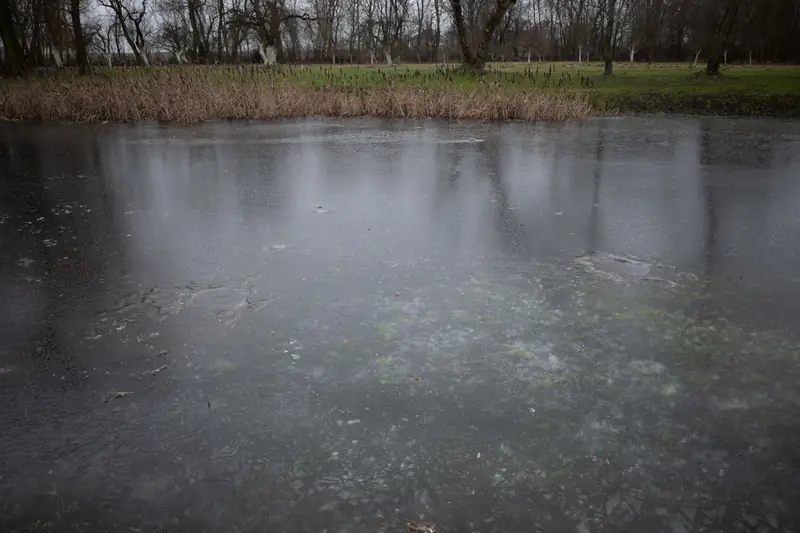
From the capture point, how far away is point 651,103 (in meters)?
18.6

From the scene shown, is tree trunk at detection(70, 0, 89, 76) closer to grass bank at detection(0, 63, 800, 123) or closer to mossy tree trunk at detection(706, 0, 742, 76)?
grass bank at detection(0, 63, 800, 123)

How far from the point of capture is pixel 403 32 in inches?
2371

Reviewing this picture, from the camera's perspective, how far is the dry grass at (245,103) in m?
15.1

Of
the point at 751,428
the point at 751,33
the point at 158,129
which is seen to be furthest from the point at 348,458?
the point at 751,33

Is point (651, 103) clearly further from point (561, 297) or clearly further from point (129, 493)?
point (129, 493)

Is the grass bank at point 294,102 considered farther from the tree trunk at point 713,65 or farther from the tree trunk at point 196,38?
the tree trunk at point 196,38

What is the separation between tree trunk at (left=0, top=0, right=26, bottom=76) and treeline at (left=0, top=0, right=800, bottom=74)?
0.05 meters

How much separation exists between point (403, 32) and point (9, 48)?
133 ft

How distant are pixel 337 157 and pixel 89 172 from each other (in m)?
3.56


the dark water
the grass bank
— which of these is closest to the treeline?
the grass bank

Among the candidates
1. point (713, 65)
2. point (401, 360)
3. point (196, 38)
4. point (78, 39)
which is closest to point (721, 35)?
point (713, 65)

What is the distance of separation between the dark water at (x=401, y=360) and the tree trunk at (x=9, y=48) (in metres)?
21.4

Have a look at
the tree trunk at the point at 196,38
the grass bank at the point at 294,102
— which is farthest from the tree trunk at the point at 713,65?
the tree trunk at the point at 196,38

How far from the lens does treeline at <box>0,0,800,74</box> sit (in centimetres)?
2780
